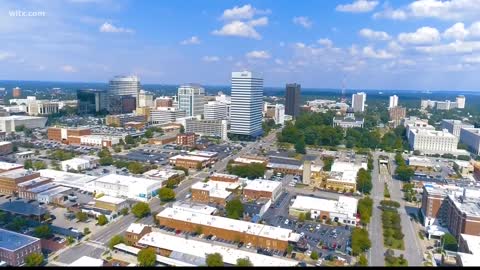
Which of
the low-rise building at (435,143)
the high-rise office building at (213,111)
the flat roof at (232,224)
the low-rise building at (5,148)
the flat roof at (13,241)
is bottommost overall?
the flat roof at (232,224)

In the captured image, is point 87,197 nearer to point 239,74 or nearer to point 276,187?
point 276,187

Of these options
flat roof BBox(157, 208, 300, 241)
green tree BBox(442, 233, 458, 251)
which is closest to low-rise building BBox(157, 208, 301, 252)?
flat roof BBox(157, 208, 300, 241)

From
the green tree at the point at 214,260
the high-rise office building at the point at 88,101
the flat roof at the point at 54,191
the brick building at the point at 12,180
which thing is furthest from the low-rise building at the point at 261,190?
the high-rise office building at the point at 88,101

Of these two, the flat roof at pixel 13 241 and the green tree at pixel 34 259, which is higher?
the flat roof at pixel 13 241

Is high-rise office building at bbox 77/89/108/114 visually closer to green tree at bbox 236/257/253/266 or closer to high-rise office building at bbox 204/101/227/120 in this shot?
high-rise office building at bbox 204/101/227/120

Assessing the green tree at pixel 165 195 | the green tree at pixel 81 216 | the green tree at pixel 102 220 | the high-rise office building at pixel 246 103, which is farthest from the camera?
the high-rise office building at pixel 246 103

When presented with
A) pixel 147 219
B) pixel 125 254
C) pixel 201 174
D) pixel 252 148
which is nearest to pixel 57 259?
pixel 125 254

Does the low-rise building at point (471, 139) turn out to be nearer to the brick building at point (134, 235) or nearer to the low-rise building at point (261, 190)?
the low-rise building at point (261, 190)

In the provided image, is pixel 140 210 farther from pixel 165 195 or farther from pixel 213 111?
pixel 213 111
